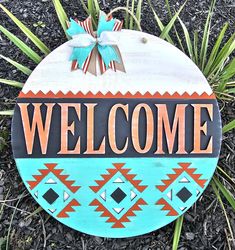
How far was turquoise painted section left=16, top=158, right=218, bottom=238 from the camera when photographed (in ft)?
4.35

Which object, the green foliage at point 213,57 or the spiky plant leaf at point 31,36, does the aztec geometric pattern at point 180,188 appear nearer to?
the green foliage at point 213,57

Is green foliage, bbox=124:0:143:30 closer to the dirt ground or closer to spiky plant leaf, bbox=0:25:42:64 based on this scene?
the dirt ground

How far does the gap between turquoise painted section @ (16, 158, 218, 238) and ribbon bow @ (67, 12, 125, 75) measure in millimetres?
262

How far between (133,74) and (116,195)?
1.11ft

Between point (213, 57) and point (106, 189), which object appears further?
point (213, 57)


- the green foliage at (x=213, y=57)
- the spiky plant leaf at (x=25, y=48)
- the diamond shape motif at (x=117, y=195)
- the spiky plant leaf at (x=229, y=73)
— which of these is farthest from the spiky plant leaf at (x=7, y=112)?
the spiky plant leaf at (x=229, y=73)

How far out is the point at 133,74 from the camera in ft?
4.41

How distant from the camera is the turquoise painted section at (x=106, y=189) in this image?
133 cm

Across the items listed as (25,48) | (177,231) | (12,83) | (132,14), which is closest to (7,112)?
(12,83)

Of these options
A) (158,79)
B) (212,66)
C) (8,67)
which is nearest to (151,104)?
(158,79)

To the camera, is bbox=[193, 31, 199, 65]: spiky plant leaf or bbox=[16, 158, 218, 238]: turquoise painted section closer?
bbox=[16, 158, 218, 238]: turquoise painted section

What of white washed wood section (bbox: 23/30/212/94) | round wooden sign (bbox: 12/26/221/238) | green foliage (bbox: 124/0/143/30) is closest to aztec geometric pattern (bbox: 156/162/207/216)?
round wooden sign (bbox: 12/26/221/238)

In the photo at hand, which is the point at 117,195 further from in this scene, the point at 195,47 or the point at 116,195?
the point at 195,47

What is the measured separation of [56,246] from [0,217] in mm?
187
